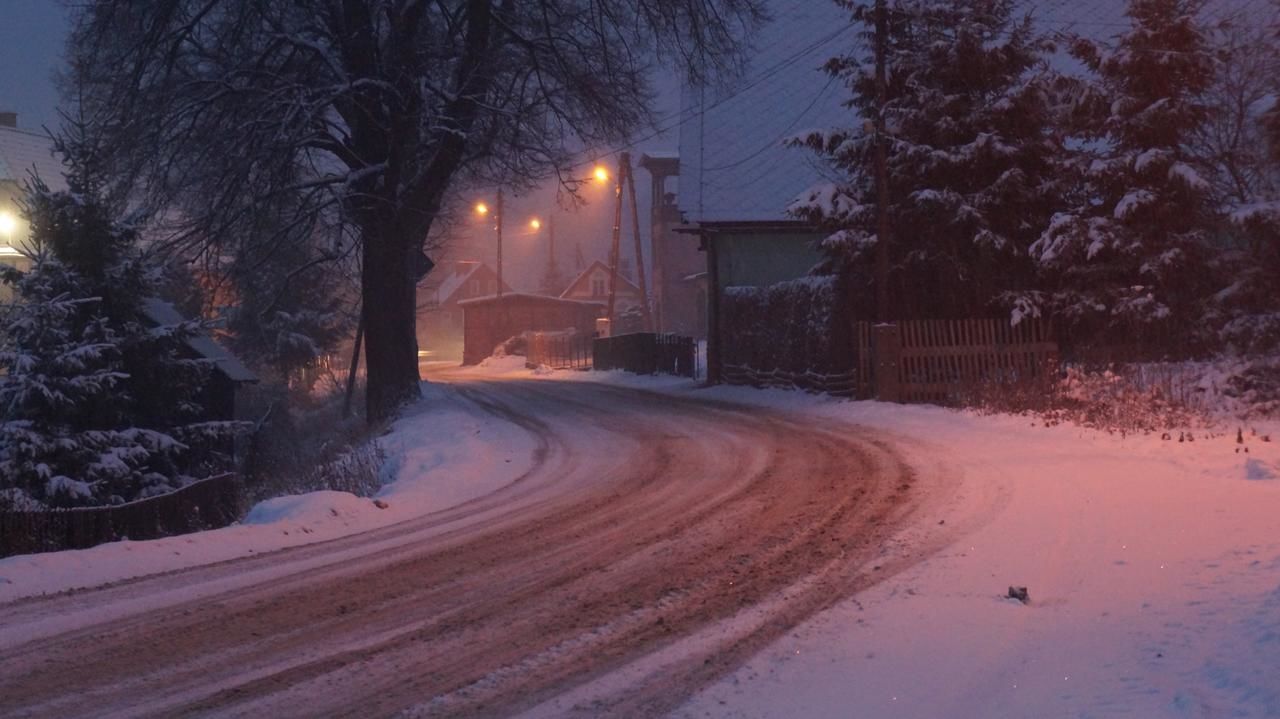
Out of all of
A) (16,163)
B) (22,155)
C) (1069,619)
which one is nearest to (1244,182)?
(1069,619)

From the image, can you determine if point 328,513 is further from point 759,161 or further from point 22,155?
point 22,155

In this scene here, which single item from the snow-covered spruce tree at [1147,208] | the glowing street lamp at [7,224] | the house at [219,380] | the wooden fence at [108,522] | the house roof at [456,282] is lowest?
the wooden fence at [108,522]

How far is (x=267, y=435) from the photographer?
80.4 feet

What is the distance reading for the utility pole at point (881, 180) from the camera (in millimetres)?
19906

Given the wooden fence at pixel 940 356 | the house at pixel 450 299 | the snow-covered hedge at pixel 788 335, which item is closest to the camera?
the wooden fence at pixel 940 356

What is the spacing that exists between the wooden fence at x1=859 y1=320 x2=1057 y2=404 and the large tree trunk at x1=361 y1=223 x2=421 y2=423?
8884mm

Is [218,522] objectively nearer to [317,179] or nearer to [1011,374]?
[317,179]

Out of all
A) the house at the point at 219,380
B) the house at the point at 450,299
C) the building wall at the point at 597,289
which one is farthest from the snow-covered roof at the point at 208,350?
the house at the point at 450,299

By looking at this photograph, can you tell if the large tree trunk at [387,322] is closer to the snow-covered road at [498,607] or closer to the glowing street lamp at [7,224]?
the snow-covered road at [498,607]

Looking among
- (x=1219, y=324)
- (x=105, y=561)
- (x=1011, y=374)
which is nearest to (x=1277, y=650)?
(x=105, y=561)

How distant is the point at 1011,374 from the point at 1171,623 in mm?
13803

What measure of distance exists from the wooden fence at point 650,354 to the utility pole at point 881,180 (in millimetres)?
14480

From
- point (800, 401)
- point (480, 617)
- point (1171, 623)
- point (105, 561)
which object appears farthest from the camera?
point (800, 401)

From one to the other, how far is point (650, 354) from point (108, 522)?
1132 inches
